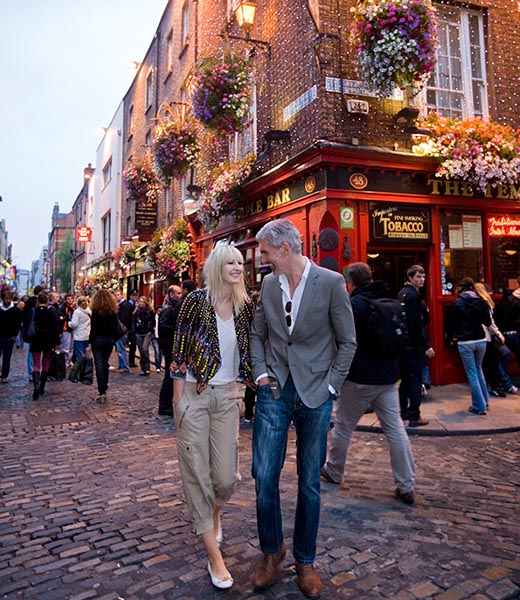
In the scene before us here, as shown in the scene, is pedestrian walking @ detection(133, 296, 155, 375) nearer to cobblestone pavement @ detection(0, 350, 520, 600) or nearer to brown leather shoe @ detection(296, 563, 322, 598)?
cobblestone pavement @ detection(0, 350, 520, 600)

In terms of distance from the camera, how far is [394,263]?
944 cm

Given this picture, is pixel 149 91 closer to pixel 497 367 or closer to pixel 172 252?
pixel 172 252

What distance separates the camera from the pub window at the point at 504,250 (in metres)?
9.30

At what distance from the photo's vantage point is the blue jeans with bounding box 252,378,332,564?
2.53 m

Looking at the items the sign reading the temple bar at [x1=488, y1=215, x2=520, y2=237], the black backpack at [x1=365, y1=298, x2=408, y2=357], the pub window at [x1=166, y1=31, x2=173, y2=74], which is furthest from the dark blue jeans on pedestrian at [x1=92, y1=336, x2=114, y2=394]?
the pub window at [x1=166, y1=31, x2=173, y2=74]

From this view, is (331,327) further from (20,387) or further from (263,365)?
(20,387)

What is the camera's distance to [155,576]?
2.71m

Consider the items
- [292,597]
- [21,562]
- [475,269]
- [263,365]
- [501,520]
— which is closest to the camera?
[292,597]

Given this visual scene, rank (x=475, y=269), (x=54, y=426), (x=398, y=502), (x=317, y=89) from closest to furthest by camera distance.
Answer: (x=398, y=502)
(x=54, y=426)
(x=317, y=89)
(x=475, y=269)

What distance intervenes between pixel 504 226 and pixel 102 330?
8.07 m

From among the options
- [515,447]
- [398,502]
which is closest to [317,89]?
[515,447]

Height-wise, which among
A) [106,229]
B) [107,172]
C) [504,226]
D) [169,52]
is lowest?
[504,226]

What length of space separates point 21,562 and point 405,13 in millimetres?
8223


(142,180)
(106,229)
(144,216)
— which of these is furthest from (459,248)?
(106,229)
